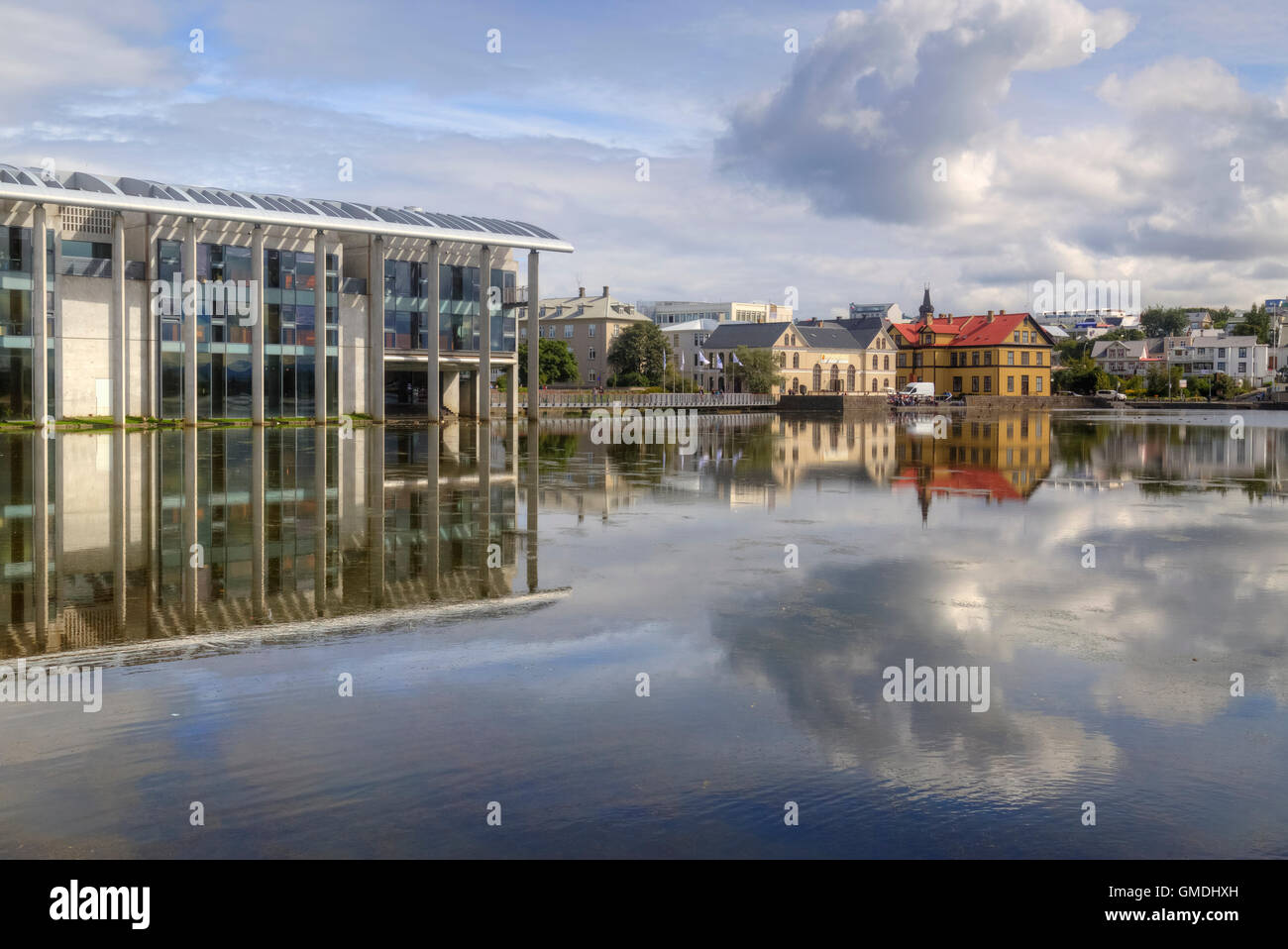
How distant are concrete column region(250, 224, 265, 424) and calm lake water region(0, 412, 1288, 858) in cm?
3466

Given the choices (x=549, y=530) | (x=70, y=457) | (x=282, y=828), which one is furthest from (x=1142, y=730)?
(x=70, y=457)

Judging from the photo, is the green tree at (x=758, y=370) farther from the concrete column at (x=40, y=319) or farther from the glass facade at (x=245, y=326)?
the concrete column at (x=40, y=319)

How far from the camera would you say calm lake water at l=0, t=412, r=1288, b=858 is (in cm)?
604

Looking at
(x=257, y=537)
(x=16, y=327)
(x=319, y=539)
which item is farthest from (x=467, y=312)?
(x=319, y=539)

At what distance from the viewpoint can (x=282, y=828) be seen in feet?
19.3

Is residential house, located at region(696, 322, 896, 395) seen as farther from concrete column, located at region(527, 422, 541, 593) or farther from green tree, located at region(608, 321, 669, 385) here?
concrete column, located at region(527, 422, 541, 593)

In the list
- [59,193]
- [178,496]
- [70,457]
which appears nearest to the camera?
[178,496]

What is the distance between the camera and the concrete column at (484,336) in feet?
202

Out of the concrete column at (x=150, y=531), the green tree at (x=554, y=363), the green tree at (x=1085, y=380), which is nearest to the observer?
the concrete column at (x=150, y=531)

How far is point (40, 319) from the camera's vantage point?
45.1 m

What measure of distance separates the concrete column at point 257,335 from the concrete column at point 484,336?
12364mm

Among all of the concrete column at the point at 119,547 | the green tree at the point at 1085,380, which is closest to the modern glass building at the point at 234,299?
the concrete column at the point at 119,547
